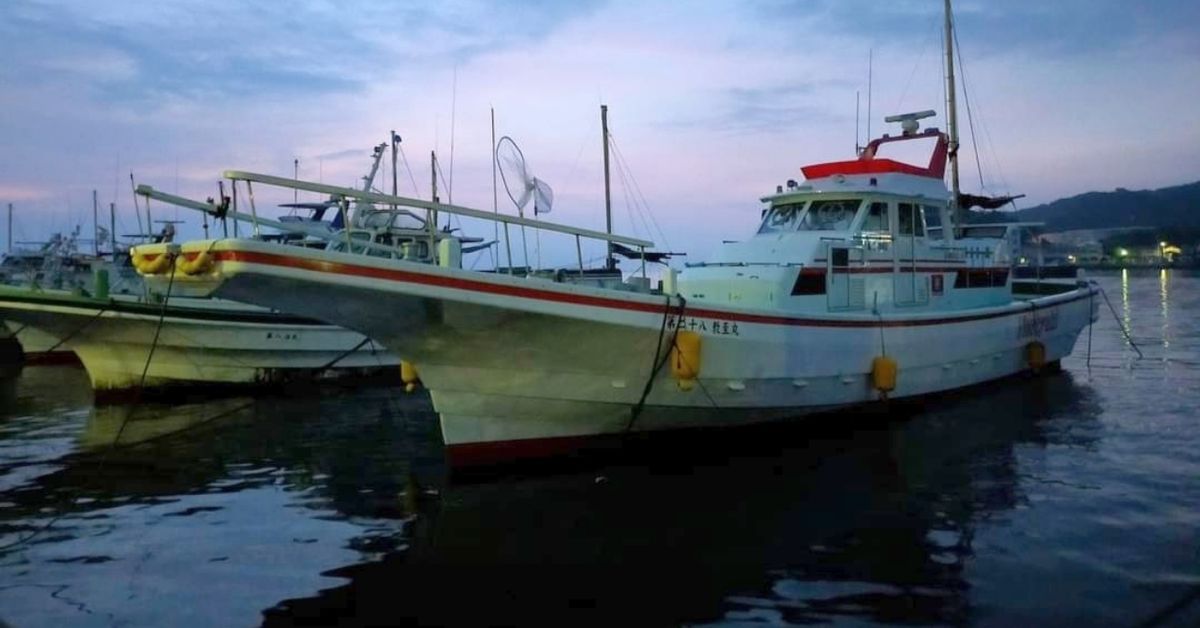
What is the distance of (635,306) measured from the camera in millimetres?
9039

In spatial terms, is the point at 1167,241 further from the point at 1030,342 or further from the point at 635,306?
the point at 635,306

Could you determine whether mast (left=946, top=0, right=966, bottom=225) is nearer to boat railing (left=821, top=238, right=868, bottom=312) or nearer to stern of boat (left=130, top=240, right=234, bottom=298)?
boat railing (left=821, top=238, right=868, bottom=312)

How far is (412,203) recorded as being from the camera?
8.26 metres

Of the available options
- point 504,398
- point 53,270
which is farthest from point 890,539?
point 53,270

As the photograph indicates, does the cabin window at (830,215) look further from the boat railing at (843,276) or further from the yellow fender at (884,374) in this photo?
the yellow fender at (884,374)

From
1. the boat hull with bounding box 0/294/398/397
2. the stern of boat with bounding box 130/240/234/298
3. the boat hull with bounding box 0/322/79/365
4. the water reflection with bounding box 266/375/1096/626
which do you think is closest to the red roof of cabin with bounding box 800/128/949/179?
the water reflection with bounding box 266/375/1096/626

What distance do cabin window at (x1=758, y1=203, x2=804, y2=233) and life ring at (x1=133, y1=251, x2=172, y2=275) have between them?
346 inches

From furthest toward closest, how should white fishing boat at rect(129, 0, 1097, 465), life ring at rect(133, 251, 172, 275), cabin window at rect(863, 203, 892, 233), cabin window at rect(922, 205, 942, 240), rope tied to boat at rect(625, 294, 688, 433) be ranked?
1. cabin window at rect(922, 205, 942, 240)
2. cabin window at rect(863, 203, 892, 233)
3. rope tied to boat at rect(625, 294, 688, 433)
4. white fishing boat at rect(129, 0, 1097, 465)
5. life ring at rect(133, 251, 172, 275)

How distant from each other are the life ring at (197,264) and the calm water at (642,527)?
7.48 ft

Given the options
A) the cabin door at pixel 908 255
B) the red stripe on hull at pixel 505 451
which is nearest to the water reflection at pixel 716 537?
the red stripe on hull at pixel 505 451

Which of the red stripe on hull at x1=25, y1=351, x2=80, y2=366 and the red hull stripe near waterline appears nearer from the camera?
the red hull stripe near waterline

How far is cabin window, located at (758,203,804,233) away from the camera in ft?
44.3

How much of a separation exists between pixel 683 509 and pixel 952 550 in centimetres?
234

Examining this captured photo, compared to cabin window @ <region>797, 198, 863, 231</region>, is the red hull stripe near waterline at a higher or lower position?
lower
